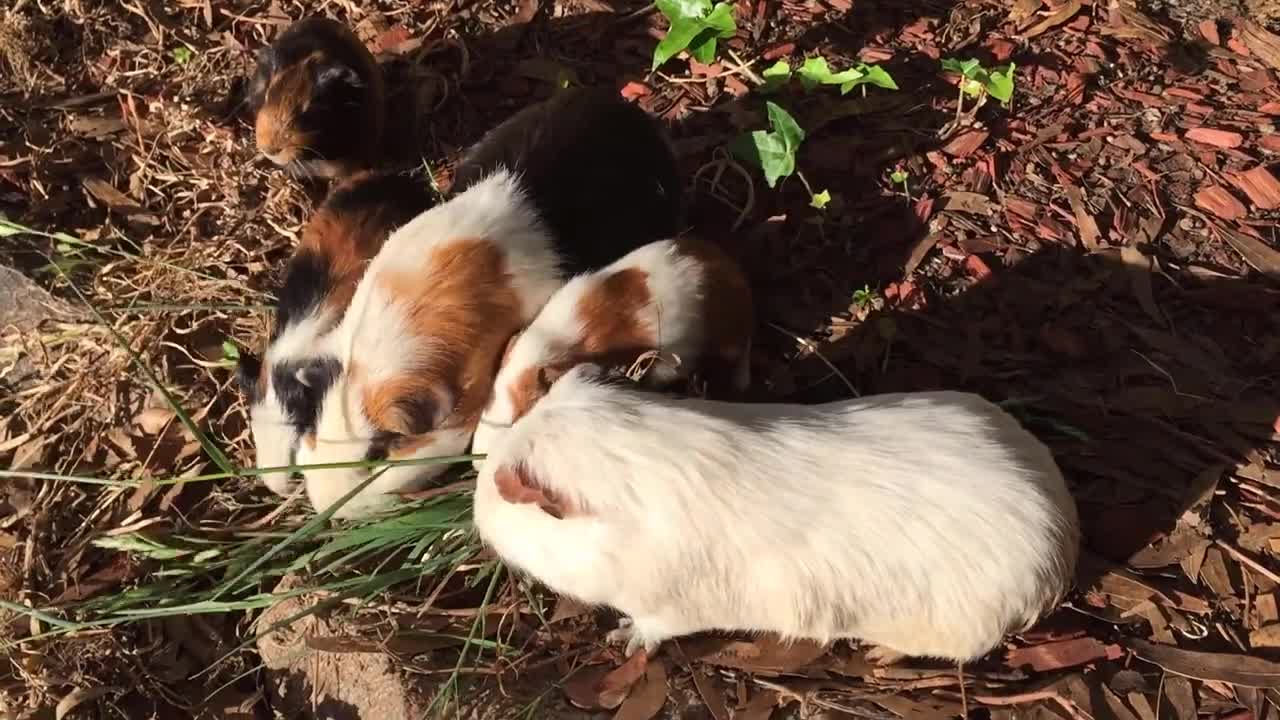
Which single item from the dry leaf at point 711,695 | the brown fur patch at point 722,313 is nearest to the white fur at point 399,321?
the brown fur patch at point 722,313

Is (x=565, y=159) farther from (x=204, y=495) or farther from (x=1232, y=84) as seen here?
(x=1232, y=84)

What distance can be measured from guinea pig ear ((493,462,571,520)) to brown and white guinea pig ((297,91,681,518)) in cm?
65

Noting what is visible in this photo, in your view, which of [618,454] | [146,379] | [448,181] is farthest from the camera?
[448,181]

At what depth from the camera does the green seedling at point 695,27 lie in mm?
3096

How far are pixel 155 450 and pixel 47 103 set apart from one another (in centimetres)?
168

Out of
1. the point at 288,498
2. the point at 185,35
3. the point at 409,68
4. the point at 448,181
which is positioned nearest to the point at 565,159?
the point at 448,181

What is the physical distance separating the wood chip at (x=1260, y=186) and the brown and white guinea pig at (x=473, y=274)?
6.16ft

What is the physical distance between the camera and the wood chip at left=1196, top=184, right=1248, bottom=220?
2918mm

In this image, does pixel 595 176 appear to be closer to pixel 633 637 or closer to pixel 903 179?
pixel 903 179

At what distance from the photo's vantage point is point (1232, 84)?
10.3 feet

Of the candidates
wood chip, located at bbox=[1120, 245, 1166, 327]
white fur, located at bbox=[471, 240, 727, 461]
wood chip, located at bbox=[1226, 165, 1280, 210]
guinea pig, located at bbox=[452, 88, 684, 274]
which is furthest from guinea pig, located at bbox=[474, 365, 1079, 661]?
wood chip, located at bbox=[1226, 165, 1280, 210]

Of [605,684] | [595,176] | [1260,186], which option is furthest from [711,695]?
[1260,186]

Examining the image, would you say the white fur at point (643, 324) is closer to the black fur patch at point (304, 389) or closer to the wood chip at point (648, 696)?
the black fur patch at point (304, 389)

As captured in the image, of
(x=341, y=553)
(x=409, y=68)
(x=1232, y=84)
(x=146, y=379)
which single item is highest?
(x=409, y=68)
